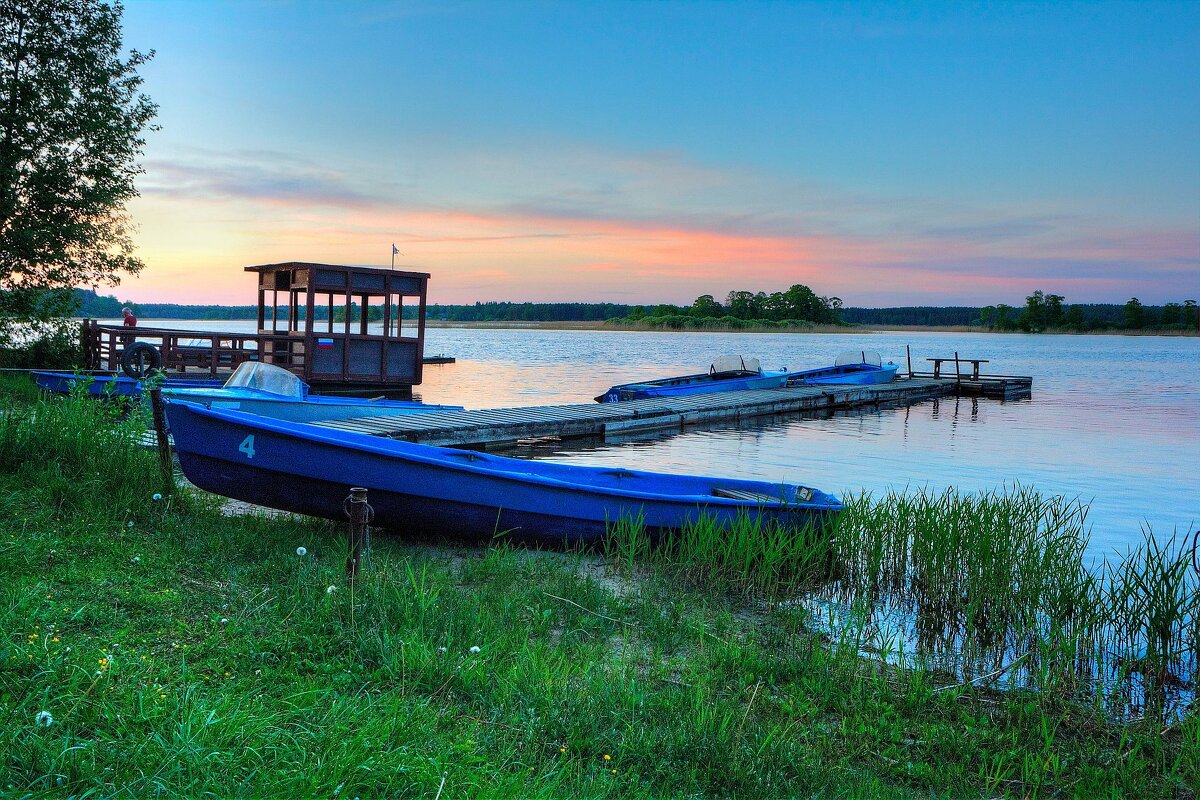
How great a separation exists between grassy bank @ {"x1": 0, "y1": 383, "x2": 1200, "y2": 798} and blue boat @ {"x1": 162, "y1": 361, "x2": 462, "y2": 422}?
487cm

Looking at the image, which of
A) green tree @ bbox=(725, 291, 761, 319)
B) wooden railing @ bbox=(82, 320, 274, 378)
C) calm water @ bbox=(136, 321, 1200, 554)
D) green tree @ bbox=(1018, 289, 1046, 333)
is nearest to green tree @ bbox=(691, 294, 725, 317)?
green tree @ bbox=(725, 291, 761, 319)

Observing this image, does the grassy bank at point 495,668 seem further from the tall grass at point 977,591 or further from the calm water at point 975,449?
the calm water at point 975,449

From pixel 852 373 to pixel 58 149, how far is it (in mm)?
23273

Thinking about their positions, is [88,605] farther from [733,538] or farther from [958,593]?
[958,593]

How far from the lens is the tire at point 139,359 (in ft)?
56.1

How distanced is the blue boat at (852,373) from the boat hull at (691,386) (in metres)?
1.39

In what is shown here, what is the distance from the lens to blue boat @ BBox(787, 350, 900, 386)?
92.8 feet

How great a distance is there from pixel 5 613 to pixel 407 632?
70.5 inches


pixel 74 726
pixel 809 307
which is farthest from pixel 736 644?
pixel 809 307

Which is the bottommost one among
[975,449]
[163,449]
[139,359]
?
[975,449]

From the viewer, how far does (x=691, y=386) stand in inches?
970

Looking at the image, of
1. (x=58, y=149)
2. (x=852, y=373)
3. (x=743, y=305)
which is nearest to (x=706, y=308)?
(x=743, y=305)

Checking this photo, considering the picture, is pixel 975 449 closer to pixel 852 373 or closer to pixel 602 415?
pixel 602 415

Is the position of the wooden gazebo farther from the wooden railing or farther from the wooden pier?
the wooden pier
